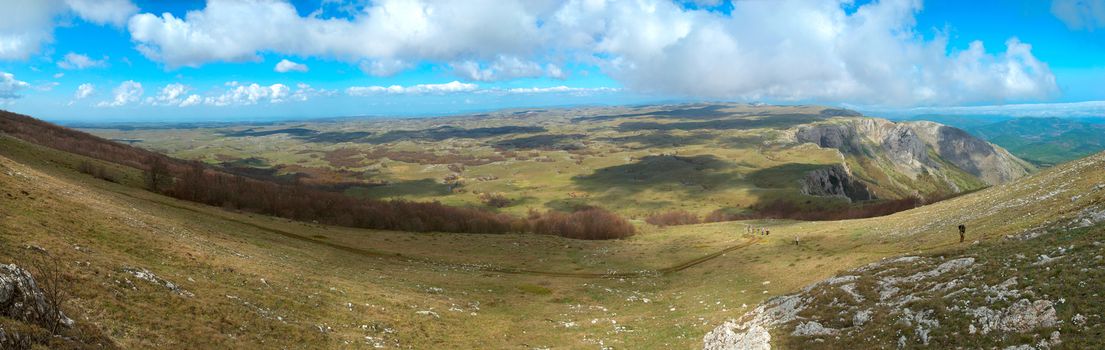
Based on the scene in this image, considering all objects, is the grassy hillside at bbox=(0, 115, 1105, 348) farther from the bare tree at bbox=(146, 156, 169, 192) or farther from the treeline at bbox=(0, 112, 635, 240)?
the treeline at bbox=(0, 112, 635, 240)

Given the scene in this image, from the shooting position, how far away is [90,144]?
164m

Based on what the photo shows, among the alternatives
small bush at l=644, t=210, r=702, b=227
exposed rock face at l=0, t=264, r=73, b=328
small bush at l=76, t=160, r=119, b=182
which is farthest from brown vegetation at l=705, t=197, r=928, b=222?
small bush at l=76, t=160, r=119, b=182

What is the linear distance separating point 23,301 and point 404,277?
131ft

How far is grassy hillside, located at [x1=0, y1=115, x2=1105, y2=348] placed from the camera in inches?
1018

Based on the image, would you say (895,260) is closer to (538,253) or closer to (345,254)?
(538,253)

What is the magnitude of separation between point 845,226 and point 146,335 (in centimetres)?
8520

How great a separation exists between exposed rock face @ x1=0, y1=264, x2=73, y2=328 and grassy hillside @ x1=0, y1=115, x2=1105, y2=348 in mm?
2091

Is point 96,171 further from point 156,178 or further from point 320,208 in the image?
point 320,208

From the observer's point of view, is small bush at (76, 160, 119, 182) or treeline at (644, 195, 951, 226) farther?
treeline at (644, 195, 951, 226)

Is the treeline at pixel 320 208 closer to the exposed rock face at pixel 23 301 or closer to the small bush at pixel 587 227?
the small bush at pixel 587 227

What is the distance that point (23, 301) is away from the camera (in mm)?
16797

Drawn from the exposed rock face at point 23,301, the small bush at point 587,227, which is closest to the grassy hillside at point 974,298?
the exposed rock face at point 23,301

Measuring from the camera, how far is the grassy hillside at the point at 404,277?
2586 cm

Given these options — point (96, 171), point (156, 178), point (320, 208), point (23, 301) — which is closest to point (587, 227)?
point (320, 208)
